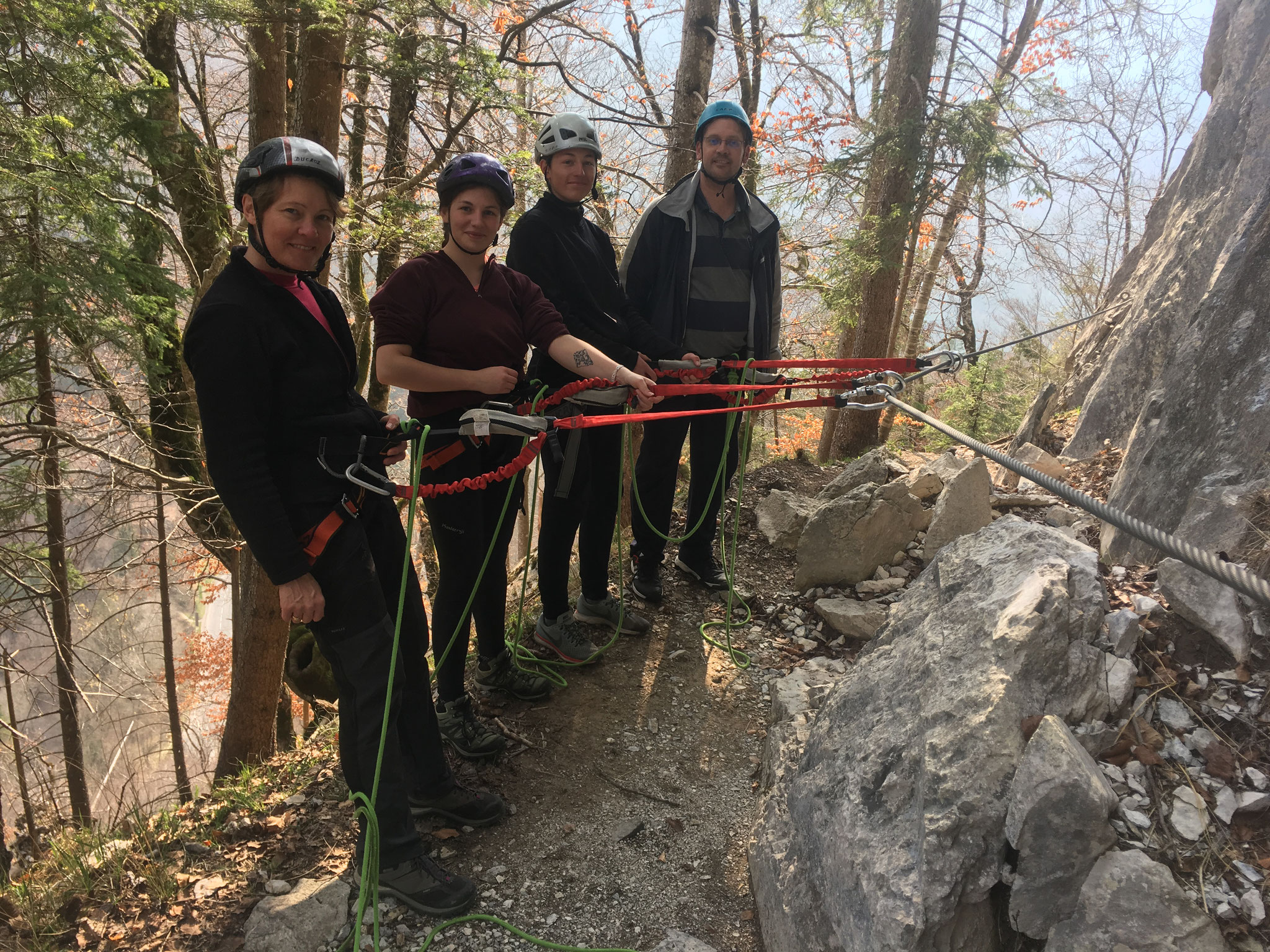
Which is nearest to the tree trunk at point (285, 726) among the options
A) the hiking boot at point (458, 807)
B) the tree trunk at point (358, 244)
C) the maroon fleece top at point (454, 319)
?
the tree trunk at point (358, 244)

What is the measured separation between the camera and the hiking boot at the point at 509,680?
327cm

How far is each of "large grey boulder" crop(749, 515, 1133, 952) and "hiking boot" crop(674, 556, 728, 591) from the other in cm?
186

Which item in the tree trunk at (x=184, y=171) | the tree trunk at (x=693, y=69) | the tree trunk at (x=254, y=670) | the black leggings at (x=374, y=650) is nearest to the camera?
the black leggings at (x=374, y=650)

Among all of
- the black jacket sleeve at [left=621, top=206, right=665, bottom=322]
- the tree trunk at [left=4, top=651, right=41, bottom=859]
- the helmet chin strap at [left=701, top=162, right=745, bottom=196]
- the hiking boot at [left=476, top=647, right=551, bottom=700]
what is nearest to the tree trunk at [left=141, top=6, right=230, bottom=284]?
the tree trunk at [left=4, top=651, right=41, bottom=859]

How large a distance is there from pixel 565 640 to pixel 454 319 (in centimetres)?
183

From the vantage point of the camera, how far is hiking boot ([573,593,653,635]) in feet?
12.5

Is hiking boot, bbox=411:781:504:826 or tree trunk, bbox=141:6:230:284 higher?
tree trunk, bbox=141:6:230:284

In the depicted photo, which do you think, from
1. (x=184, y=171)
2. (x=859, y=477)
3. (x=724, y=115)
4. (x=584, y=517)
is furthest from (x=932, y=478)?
(x=184, y=171)

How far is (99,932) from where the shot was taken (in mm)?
2312

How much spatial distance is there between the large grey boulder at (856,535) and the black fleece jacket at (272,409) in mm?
2917

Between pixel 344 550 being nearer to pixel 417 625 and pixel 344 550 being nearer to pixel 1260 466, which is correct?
pixel 417 625

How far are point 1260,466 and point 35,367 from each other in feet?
25.4

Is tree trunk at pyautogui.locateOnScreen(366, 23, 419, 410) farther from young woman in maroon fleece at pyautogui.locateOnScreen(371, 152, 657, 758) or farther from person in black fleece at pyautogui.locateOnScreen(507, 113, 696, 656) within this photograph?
young woman in maroon fleece at pyautogui.locateOnScreen(371, 152, 657, 758)

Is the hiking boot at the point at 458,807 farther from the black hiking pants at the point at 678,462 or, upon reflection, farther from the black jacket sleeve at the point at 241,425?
the black hiking pants at the point at 678,462
